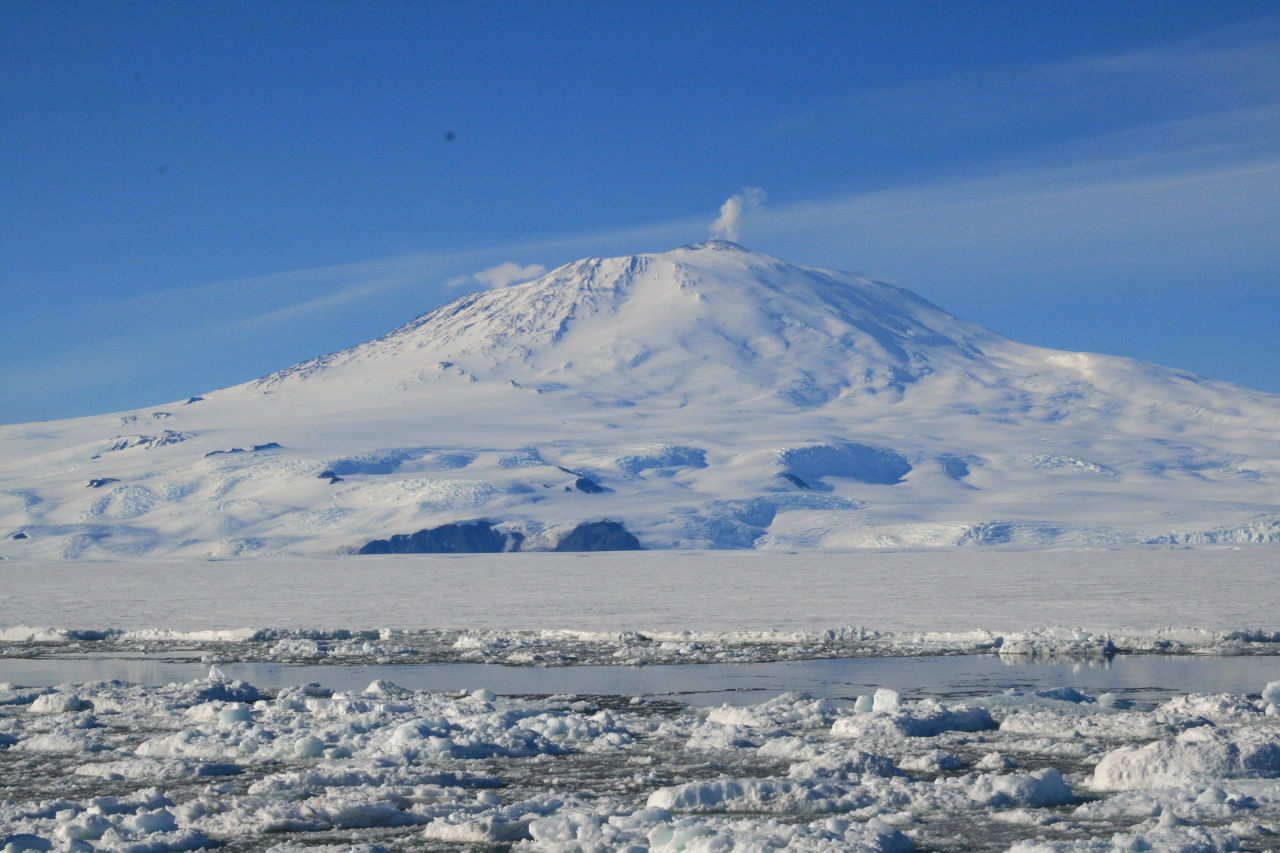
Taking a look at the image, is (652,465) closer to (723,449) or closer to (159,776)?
(723,449)

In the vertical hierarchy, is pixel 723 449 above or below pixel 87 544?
above

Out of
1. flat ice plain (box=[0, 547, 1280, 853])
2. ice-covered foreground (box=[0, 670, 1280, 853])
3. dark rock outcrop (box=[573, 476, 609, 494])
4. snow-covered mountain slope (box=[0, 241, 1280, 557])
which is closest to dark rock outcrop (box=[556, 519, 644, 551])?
snow-covered mountain slope (box=[0, 241, 1280, 557])

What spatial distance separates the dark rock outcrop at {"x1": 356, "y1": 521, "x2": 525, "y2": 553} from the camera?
96.7m

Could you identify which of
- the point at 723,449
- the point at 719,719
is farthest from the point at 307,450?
the point at 719,719

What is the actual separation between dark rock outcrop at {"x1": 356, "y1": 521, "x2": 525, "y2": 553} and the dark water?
71.0 m

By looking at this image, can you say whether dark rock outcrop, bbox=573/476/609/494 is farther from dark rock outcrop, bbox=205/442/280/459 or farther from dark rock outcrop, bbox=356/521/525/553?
dark rock outcrop, bbox=205/442/280/459

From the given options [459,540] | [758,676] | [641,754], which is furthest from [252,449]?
[641,754]

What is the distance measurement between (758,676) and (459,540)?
77.3 metres

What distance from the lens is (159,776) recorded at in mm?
13734

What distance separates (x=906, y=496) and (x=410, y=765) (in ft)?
342

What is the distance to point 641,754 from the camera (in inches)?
581

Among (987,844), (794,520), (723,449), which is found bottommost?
(987,844)

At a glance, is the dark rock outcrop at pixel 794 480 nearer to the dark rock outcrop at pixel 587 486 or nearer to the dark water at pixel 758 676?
the dark rock outcrop at pixel 587 486

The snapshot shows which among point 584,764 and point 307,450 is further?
point 307,450
